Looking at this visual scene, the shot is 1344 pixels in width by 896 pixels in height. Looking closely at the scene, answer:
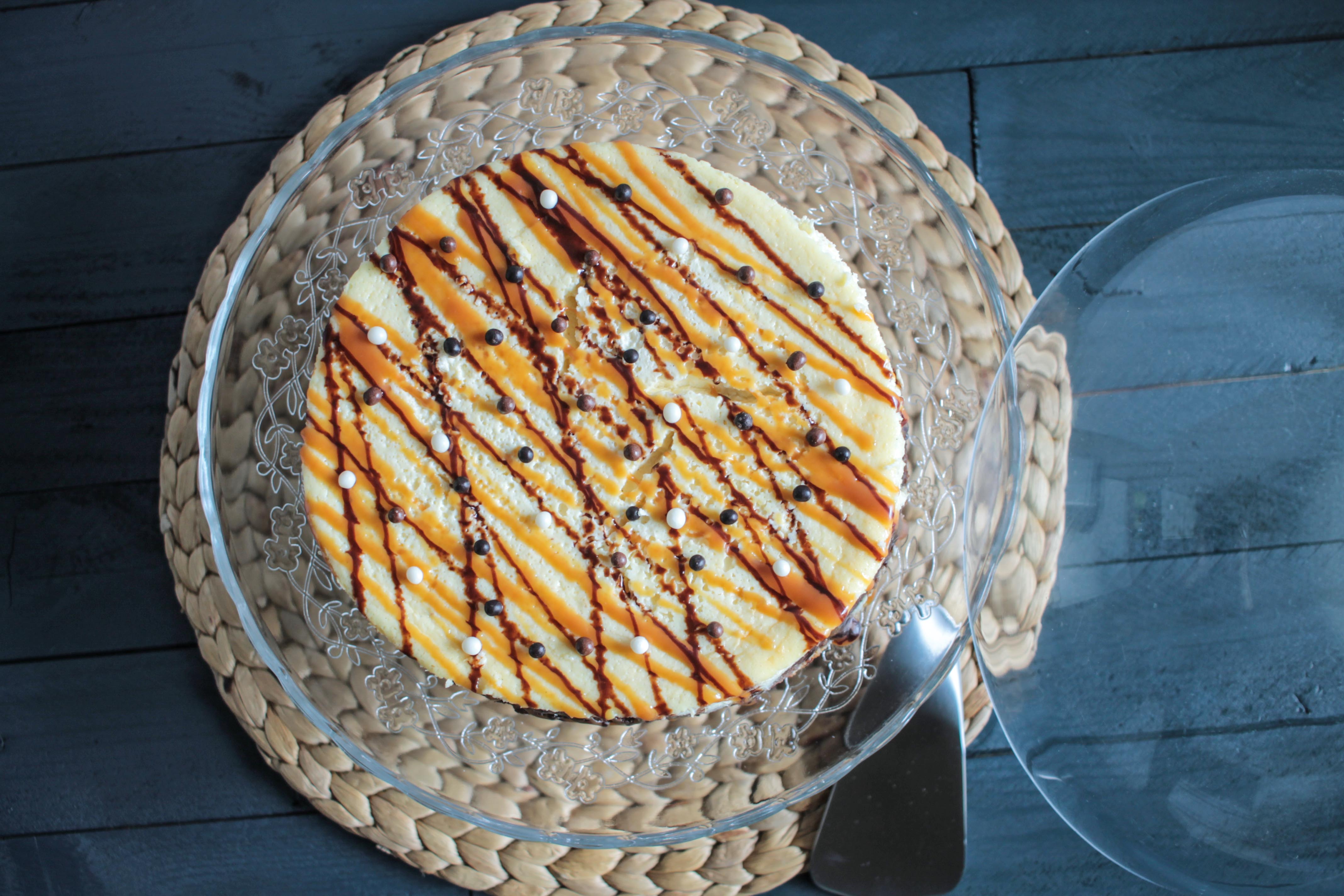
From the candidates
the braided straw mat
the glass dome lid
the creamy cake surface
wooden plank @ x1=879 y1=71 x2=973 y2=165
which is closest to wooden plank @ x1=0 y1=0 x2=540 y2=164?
the braided straw mat

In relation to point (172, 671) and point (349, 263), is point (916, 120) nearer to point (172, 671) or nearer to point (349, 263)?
point (349, 263)

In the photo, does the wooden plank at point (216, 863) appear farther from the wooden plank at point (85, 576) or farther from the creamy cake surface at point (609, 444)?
the creamy cake surface at point (609, 444)

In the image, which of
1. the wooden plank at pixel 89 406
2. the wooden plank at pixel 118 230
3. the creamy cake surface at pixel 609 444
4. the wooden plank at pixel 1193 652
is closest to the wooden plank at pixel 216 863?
the creamy cake surface at pixel 609 444

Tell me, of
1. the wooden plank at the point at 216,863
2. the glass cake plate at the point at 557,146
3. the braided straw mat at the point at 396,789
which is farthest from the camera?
the wooden plank at the point at 216,863

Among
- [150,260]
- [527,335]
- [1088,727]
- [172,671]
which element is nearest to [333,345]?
[527,335]

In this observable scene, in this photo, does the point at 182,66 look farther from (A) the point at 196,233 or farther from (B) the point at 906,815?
(B) the point at 906,815

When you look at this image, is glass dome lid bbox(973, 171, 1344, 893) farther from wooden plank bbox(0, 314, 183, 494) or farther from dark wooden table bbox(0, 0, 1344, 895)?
wooden plank bbox(0, 314, 183, 494)

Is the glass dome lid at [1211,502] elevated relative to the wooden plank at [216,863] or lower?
elevated
